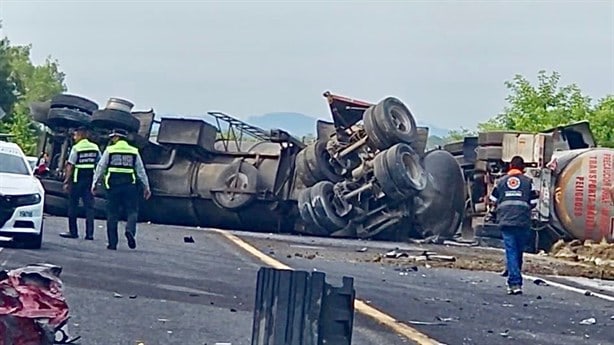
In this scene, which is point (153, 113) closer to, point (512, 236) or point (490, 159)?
point (490, 159)

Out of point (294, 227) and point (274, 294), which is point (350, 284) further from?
point (294, 227)

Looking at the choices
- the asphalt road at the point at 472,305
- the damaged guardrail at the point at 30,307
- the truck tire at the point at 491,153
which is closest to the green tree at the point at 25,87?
the truck tire at the point at 491,153

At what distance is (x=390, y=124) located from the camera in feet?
92.5

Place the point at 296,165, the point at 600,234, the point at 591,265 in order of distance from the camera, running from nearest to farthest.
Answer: the point at 591,265 → the point at 600,234 → the point at 296,165

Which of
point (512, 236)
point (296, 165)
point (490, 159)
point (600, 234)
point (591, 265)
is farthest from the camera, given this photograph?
point (296, 165)

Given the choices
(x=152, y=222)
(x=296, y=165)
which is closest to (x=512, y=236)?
(x=296, y=165)

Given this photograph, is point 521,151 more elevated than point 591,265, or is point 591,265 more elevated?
point 521,151

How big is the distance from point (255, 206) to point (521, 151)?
20.9ft

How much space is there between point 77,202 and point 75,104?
948 cm

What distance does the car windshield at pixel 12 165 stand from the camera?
19.0 m

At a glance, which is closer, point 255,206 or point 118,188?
point 118,188

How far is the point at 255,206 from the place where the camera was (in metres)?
30.3

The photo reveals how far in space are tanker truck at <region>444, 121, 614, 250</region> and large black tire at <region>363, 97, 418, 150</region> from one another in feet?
5.18

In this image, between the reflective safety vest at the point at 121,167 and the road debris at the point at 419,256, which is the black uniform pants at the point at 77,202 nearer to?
the reflective safety vest at the point at 121,167
